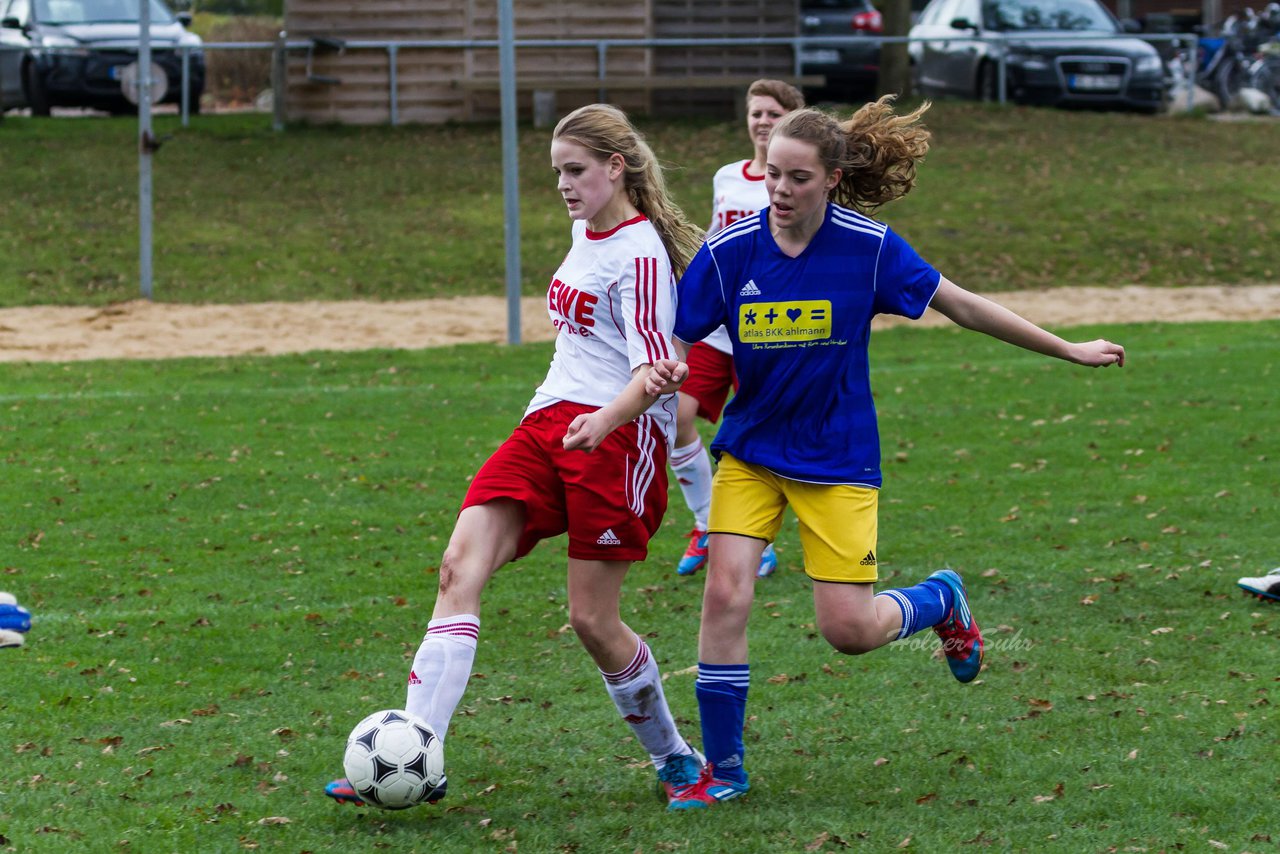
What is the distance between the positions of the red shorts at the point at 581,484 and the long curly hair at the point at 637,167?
0.56 metres

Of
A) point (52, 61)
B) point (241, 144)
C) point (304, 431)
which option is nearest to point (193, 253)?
point (241, 144)

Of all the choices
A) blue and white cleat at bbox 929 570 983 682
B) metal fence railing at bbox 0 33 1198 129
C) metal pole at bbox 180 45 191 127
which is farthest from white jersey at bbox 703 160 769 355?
metal pole at bbox 180 45 191 127

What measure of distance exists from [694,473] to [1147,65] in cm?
2011

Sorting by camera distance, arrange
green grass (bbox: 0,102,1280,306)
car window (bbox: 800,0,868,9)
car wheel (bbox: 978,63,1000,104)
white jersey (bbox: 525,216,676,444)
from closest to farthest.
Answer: white jersey (bbox: 525,216,676,444), green grass (bbox: 0,102,1280,306), car wheel (bbox: 978,63,1000,104), car window (bbox: 800,0,868,9)

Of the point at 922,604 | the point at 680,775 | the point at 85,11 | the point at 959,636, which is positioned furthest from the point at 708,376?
the point at 85,11

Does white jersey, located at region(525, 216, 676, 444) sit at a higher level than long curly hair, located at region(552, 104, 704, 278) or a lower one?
lower

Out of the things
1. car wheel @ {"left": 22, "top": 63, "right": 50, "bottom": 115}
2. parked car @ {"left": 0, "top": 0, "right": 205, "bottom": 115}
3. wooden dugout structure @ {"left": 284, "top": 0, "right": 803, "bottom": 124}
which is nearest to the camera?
parked car @ {"left": 0, "top": 0, "right": 205, "bottom": 115}

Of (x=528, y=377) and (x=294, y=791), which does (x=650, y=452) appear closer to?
(x=294, y=791)

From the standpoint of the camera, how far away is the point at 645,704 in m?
4.65

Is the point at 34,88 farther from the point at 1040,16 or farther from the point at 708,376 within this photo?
Result: the point at 708,376

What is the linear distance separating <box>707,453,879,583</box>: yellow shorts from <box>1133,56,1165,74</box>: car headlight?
73.4 ft

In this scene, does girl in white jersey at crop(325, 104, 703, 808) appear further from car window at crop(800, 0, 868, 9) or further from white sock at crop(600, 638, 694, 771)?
car window at crop(800, 0, 868, 9)

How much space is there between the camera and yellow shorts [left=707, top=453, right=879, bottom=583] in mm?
4629

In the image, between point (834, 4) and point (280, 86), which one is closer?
point (280, 86)
